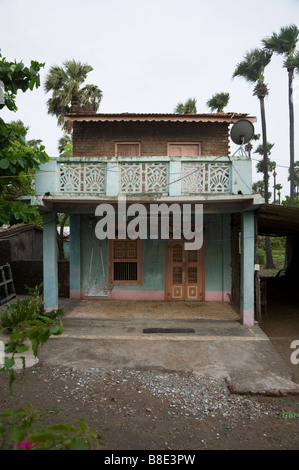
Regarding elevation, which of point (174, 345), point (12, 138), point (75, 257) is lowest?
point (174, 345)

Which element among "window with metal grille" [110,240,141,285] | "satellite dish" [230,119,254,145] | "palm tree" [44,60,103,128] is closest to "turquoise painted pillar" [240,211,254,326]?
"satellite dish" [230,119,254,145]

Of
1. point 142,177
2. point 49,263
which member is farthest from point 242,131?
point 49,263

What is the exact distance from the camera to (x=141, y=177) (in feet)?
25.0

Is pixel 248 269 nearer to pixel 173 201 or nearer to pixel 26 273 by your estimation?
pixel 173 201

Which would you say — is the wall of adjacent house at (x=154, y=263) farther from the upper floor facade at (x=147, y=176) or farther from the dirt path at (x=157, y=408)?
the dirt path at (x=157, y=408)

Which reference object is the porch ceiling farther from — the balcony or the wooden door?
the wooden door

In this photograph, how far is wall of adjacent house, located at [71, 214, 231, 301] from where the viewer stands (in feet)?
33.7

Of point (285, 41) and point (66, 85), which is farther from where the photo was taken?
point (285, 41)

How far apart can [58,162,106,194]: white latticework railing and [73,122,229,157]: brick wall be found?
3.08 metres

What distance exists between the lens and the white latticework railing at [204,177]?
755cm

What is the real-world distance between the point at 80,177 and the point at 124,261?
3.92m

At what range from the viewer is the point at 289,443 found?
374 centimetres

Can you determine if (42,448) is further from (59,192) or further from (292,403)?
(59,192)
